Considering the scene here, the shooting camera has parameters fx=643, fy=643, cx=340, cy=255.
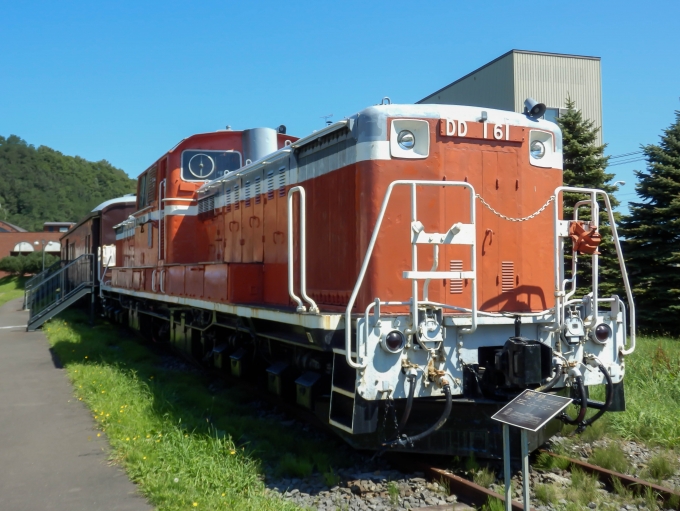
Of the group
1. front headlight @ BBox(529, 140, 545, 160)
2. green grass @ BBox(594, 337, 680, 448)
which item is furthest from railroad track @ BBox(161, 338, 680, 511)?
front headlight @ BBox(529, 140, 545, 160)

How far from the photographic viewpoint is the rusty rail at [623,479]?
179 inches

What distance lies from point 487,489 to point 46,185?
121456 mm

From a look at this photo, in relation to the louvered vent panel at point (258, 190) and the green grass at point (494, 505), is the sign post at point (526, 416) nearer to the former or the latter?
the green grass at point (494, 505)

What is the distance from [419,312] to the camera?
189 inches

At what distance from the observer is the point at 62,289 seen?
16.9 metres

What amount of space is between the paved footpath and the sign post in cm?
250

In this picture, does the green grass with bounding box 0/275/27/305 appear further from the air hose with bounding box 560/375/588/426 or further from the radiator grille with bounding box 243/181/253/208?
the air hose with bounding box 560/375/588/426

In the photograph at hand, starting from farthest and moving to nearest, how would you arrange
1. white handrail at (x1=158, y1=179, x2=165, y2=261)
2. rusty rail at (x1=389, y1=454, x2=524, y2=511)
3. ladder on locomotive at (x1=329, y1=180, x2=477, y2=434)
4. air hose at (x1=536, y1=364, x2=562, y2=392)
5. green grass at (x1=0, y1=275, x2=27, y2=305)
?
1. green grass at (x1=0, y1=275, x2=27, y2=305)
2. white handrail at (x1=158, y1=179, x2=165, y2=261)
3. air hose at (x1=536, y1=364, x2=562, y2=392)
4. ladder on locomotive at (x1=329, y1=180, x2=477, y2=434)
5. rusty rail at (x1=389, y1=454, x2=524, y2=511)

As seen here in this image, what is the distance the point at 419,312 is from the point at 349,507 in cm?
148

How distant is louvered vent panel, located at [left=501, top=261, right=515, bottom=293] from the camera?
17.9ft

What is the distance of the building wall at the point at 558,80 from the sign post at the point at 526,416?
17.0 m

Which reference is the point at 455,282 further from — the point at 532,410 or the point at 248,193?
the point at 248,193

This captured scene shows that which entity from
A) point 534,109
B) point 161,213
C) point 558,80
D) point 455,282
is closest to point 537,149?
point 534,109

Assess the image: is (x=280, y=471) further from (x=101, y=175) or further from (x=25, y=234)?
(x=101, y=175)
